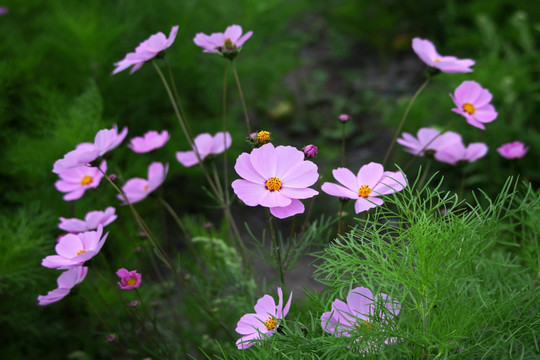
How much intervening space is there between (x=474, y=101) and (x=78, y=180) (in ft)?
2.71

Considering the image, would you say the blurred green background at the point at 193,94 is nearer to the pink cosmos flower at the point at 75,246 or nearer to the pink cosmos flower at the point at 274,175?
the pink cosmos flower at the point at 75,246

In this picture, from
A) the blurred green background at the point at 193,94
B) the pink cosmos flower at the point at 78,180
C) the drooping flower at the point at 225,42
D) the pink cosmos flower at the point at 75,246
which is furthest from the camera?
the blurred green background at the point at 193,94

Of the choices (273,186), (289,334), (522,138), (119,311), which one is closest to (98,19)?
(119,311)

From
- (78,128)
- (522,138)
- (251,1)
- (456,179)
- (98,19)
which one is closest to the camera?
(78,128)

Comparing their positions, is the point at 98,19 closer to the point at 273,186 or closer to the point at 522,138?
the point at 273,186

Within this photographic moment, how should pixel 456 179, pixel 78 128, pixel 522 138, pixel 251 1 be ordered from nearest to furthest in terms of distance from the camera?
1. pixel 78 128
2. pixel 522 138
3. pixel 456 179
4. pixel 251 1

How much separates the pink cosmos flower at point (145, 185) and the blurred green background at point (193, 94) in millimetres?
54

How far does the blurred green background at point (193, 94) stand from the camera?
134 centimetres

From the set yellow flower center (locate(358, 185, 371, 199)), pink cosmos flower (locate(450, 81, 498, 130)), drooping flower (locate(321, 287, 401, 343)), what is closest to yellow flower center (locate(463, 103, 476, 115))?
pink cosmos flower (locate(450, 81, 498, 130))

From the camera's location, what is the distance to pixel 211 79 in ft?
7.13

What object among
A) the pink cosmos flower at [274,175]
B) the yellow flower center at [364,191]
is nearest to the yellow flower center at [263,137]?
the pink cosmos flower at [274,175]

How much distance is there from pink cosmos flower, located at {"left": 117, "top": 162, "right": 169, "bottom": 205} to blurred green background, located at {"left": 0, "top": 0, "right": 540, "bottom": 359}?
0.05 m

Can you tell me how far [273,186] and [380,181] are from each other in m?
0.18

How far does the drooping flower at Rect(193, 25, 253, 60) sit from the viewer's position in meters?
0.92
